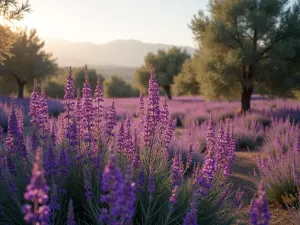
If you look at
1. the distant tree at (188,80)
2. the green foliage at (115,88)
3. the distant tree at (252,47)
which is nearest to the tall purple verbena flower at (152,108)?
the distant tree at (252,47)

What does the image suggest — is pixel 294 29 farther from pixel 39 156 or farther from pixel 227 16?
pixel 39 156

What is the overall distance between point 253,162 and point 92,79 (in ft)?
142

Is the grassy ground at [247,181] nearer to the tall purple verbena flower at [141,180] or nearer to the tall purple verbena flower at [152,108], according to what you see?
the tall purple verbena flower at [152,108]

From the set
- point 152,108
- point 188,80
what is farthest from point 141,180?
point 188,80

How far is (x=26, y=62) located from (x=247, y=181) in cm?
2517

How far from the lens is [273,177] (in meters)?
6.00

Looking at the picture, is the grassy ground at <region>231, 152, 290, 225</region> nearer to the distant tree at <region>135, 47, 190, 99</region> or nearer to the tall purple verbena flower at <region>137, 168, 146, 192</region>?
the tall purple verbena flower at <region>137, 168, 146, 192</region>

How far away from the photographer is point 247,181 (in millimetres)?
7418

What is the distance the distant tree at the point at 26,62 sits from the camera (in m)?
27.8

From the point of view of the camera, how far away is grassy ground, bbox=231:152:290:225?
5.23 m

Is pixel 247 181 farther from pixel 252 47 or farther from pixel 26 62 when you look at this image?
pixel 26 62

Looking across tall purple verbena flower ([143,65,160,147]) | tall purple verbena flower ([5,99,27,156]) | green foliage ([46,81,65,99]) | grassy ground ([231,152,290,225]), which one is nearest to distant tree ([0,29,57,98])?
green foliage ([46,81,65,99])

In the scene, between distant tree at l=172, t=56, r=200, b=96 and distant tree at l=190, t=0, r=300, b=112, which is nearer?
distant tree at l=190, t=0, r=300, b=112

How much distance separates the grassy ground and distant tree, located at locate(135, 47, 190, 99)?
24.7m
